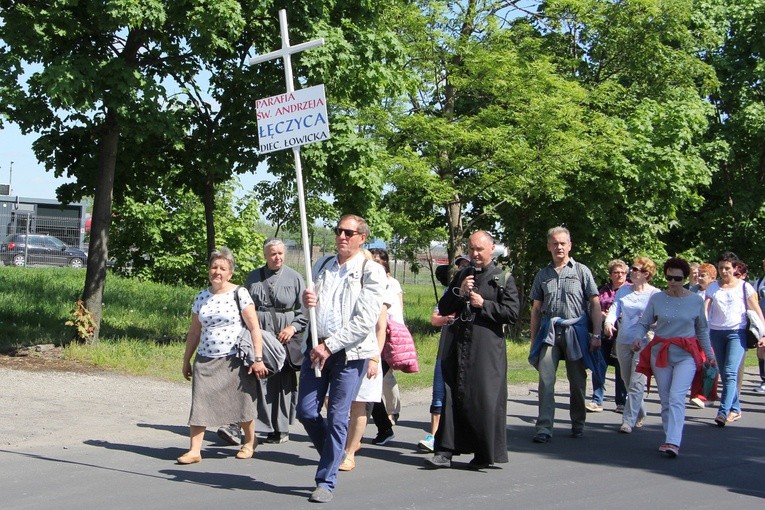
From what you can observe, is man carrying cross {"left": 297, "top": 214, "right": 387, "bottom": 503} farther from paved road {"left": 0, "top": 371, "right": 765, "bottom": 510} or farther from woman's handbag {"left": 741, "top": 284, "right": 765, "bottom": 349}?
woman's handbag {"left": 741, "top": 284, "right": 765, "bottom": 349}

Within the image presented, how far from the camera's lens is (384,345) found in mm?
9094

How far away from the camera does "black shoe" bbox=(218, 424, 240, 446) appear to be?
9203 millimetres

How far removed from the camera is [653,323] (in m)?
10.1

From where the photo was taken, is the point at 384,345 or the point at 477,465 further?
the point at 384,345

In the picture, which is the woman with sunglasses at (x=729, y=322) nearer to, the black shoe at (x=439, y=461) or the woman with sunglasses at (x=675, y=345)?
the woman with sunglasses at (x=675, y=345)

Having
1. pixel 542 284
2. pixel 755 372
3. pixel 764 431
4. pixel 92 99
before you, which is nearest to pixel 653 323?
pixel 542 284

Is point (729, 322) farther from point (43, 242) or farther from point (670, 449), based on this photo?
point (43, 242)

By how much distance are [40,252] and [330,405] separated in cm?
3148

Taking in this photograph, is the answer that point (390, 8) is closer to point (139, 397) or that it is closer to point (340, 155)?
point (340, 155)

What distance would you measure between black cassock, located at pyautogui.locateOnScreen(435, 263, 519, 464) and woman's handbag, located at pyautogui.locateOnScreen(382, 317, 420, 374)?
85 cm

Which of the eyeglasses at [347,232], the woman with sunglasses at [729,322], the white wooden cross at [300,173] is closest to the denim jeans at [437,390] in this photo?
the white wooden cross at [300,173]

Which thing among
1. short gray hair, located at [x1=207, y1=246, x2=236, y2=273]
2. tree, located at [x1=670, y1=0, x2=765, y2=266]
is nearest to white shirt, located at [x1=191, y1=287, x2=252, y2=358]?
short gray hair, located at [x1=207, y1=246, x2=236, y2=273]

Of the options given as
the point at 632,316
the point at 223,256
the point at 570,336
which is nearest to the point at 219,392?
the point at 223,256

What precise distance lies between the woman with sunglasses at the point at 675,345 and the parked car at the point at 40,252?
28384 millimetres
